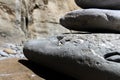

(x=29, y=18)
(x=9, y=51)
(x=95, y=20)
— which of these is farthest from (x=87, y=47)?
(x=29, y=18)

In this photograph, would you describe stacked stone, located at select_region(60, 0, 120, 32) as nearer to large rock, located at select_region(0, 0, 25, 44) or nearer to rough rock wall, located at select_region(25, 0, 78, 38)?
large rock, located at select_region(0, 0, 25, 44)

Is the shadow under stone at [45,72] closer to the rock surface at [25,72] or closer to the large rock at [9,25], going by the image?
the rock surface at [25,72]

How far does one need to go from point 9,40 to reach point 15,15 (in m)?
0.52

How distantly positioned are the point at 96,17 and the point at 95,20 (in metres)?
0.03

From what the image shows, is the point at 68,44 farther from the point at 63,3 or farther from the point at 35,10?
the point at 63,3

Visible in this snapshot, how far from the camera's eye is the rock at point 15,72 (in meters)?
2.94

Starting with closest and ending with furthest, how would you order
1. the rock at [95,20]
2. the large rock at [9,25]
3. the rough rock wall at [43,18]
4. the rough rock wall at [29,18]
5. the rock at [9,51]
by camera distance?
the rock at [95,20] < the rock at [9,51] < the large rock at [9,25] < the rough rock wall at [29,18] < the rough rock wall at [43,18]

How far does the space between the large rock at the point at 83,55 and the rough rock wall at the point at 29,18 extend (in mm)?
2737

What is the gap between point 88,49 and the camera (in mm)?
2688

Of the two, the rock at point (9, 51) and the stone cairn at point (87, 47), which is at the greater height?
the stone cairn at point (87, 47)

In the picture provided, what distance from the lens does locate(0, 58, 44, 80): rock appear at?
116 inches

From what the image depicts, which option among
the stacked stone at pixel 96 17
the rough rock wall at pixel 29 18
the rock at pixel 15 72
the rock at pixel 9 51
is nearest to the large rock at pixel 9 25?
the rough rock wall at pixel 29 18

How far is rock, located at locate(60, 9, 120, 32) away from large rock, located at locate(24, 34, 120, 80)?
13 cm

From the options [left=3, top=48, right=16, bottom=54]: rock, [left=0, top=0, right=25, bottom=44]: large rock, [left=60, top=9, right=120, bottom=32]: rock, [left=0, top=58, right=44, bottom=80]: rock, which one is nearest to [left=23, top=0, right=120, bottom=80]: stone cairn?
[left=60, top=9, right=120, bottom=32]: rock
